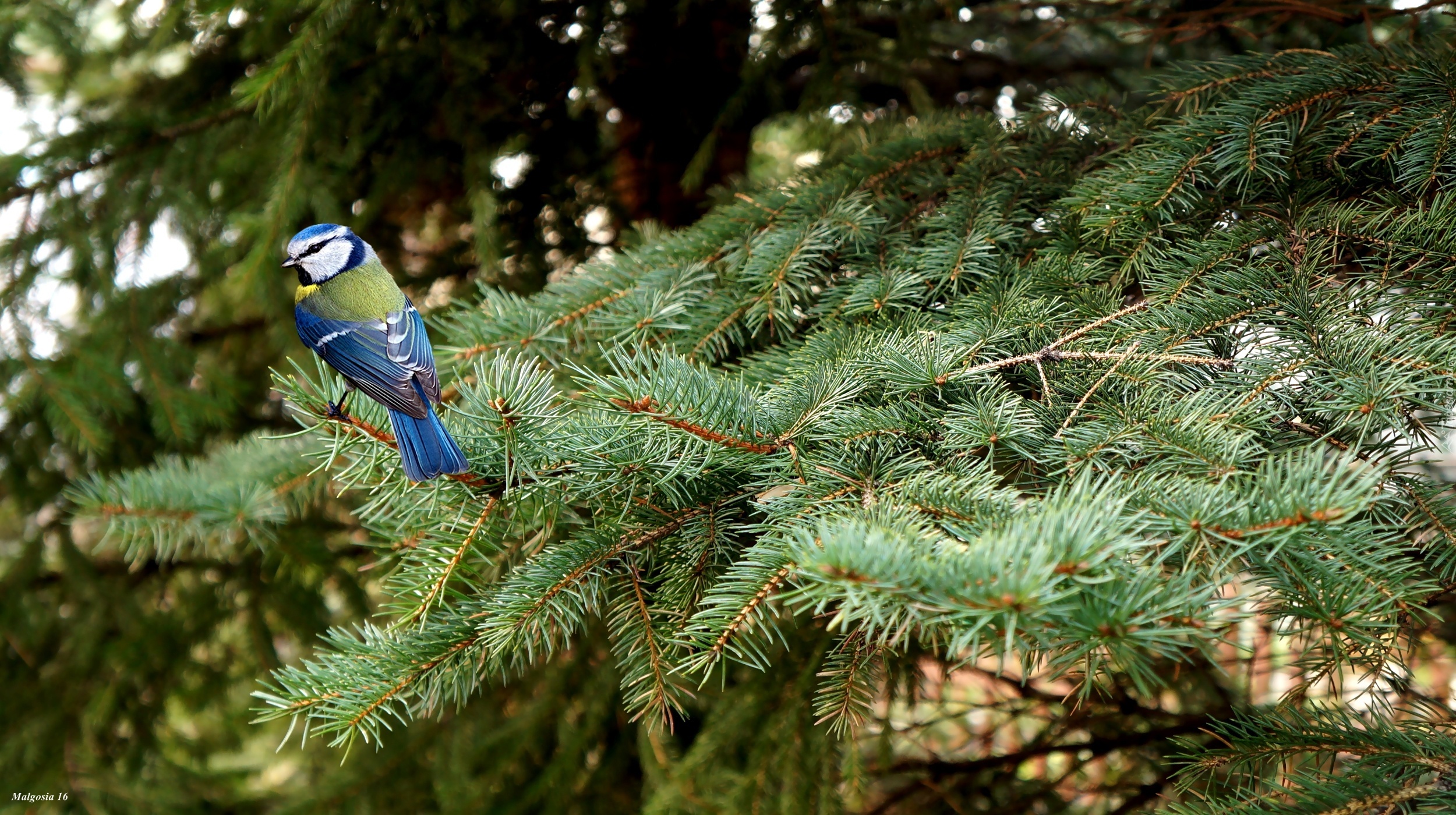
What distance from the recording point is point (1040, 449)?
1.11 metres

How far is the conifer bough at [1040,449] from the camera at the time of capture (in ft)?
2.73

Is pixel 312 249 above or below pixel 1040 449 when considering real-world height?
above

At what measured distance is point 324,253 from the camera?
70.1 inches

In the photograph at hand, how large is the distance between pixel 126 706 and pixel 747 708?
87.4 inches

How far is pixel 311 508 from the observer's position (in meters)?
2.95

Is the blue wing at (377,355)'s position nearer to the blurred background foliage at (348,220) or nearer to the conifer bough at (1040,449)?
the conifer bough at (1040,449)

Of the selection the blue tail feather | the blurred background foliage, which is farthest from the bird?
the blurred background foliage

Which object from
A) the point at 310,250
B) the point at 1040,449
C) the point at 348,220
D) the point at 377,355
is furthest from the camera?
the point at 348,220

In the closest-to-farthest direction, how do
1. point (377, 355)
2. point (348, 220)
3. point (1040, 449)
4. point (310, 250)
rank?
point (1040, 449) → point (377, 355) → point (310, 250) → point (348, 220)

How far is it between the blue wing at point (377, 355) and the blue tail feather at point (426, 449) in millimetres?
29

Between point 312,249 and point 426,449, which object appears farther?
point 312,249

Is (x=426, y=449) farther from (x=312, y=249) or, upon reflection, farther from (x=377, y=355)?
(x=312, y=249)

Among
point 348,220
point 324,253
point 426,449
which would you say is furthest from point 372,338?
point 348,220

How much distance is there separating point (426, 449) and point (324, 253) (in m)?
0.88
